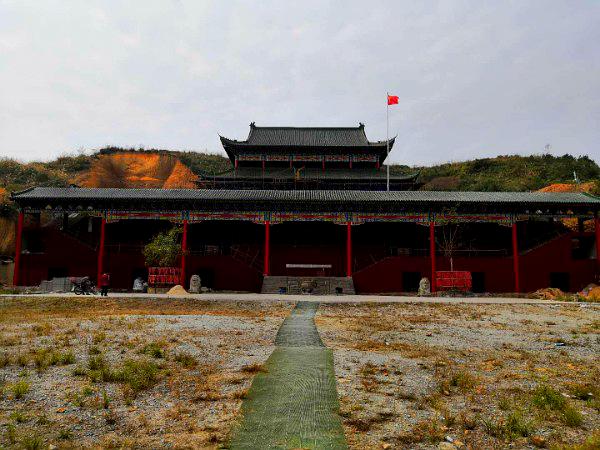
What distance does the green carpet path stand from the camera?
4734 mm

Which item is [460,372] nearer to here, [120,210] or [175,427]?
[175,427]

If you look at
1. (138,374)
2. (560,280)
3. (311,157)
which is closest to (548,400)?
(138,374)

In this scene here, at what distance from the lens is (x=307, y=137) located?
43250 mm

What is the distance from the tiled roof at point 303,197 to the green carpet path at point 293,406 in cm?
1945

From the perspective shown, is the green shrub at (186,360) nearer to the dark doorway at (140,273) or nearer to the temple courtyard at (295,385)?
the temple courtyard at (295,385)

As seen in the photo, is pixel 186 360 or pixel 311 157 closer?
pixel 186 360

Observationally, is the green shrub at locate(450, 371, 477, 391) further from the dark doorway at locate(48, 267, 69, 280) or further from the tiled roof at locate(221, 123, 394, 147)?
the tiled roof at locate(221, 123, 394, 147)

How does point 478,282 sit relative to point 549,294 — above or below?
above

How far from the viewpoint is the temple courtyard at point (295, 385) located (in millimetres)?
4891

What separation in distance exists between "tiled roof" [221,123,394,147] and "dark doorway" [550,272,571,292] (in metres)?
18.6

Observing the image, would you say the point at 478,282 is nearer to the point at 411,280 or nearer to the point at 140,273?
the point at 411,280

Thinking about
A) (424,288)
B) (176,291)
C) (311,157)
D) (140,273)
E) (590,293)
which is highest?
(311,157)

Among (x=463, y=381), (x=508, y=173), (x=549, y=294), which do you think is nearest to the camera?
(x=463, y=381)

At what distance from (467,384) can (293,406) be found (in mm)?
3040
